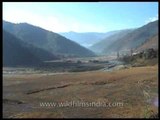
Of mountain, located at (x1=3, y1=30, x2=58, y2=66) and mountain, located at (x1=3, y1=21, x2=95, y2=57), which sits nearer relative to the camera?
mountain, located at (x1=3, y1=30, x2=58, y2=66)

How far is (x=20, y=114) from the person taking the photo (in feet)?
62.6

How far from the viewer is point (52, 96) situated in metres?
27.0

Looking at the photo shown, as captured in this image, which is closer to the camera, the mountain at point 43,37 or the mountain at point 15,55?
the mountain at point 15,55

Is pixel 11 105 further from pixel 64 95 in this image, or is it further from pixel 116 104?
pixel 116 104

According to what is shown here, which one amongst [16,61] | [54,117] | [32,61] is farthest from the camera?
[32,61]

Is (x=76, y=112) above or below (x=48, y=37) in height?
below

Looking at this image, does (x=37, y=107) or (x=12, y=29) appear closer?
(x=37, y=107)

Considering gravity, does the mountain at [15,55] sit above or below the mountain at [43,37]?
below

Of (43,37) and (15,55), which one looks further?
(43,37)

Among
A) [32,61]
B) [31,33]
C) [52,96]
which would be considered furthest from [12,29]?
[52,96]

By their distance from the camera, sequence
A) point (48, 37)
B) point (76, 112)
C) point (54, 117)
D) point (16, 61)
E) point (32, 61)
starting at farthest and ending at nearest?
point (48, 37) → point (32, 61) → point (16, 61) → point (76, 112) → point (54, 117)

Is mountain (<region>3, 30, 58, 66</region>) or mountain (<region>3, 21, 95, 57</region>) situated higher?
mountain (<region>3, 21, 95, 57</region>)

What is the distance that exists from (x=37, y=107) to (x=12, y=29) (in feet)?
518

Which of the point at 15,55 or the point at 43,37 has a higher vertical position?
the point at 43,37
